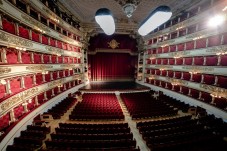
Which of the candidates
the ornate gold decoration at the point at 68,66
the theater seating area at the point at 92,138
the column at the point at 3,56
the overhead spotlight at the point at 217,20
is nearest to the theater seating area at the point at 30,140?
the theater seating area at the point at 92,138

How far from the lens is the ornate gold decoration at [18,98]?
297 inches

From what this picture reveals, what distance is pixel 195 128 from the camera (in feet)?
27.5

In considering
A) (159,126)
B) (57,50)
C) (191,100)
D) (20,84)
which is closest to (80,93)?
(57,50)

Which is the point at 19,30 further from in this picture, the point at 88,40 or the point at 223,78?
the point at 223,78

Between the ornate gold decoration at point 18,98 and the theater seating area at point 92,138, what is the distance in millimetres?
3115

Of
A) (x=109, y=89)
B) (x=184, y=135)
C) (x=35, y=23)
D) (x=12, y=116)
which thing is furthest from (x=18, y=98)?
(x=109, y=89)

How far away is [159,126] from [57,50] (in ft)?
39.3

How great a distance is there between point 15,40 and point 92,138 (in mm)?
7624

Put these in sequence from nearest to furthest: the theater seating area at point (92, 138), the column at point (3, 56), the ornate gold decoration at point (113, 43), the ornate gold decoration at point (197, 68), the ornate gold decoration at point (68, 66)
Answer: the theater seating area at point (92, 138) < the column at point (3, 56) < the ornate gold decoration at point (197, 68) < the ornate gold decoration at point (68, 66) < the ornate gold decoration at point (113, 43)

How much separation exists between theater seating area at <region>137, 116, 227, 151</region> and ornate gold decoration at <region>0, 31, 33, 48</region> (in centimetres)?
955

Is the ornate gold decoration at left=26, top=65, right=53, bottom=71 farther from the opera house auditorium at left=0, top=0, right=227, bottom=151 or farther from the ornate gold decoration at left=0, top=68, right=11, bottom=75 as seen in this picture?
the ornate gold decoration at left=0, top=68, right=11, bottom=75

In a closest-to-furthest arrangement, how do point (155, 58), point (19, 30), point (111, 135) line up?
point (111, 135) < point (19, 30) < point (155, 58)

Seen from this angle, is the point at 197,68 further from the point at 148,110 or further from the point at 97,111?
the point at 97,111

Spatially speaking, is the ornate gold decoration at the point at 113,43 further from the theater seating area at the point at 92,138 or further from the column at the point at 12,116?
the column at the point at 12,116
